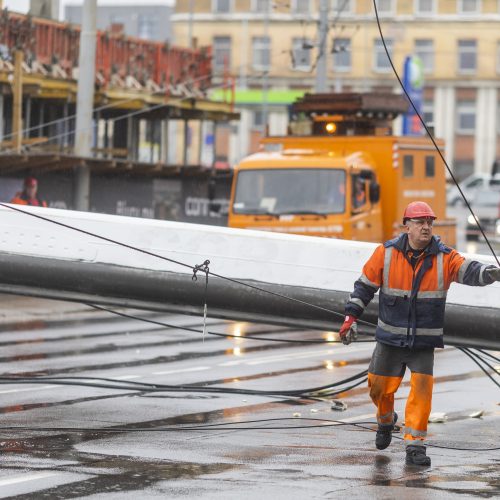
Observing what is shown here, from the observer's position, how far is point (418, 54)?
91312mm

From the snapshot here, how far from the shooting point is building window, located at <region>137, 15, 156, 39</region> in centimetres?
11250

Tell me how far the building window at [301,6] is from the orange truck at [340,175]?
202 feet

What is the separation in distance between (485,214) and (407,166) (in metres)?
21.7

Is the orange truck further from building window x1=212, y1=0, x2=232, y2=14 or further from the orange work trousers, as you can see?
building window x1=212, y1=0, x2=232, y2=14

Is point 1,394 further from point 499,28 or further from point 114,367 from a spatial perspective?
point 499,28

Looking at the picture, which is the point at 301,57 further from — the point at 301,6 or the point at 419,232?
→ the point at 301,6

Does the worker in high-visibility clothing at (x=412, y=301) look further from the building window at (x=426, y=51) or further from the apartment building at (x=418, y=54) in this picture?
the building window at (x=426, y=51)

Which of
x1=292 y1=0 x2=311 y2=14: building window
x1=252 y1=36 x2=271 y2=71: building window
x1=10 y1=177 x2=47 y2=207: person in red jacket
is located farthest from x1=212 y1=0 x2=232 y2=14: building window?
x1=10 y1=177 x2=47 y2=207: person in red jacket

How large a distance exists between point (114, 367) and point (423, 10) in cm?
7783

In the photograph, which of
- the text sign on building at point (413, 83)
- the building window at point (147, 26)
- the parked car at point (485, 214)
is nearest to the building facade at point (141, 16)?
the building window at point (147, 26)

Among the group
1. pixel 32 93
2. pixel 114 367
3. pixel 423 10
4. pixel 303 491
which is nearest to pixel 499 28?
pixel 423 10

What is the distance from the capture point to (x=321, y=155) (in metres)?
26.8

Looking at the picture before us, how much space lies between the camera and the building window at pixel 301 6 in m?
91.3

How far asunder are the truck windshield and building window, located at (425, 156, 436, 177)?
327cm
